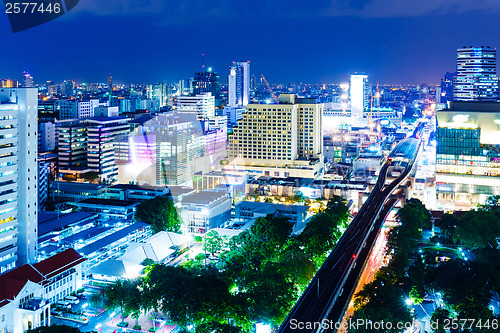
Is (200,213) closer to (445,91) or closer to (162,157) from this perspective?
(162,157)

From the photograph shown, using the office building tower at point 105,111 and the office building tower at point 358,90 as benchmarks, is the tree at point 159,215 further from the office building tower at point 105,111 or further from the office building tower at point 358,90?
the office building tower at point 358,90

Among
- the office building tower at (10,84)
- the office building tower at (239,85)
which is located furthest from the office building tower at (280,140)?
the office building tower at (239,85)

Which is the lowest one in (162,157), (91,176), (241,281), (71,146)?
(241,281)

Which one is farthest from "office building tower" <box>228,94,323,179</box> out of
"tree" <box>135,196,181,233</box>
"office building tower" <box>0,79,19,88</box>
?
"office building tower" <box>0,79,19,88</box>

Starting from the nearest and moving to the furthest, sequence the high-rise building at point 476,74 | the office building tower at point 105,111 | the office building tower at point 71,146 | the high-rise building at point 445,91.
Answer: the office building tower at point 71,146 → the office building tower at point 105,111 → the high-rise building at point 476,74 → the high-rise building at point 445,91

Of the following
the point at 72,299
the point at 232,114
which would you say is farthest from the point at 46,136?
the point at 72,299

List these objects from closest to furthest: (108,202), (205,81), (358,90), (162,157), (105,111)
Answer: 1. (108,202)
2. (162,157)
3. (105,111)
4. (205,81)
5. (358,90)
